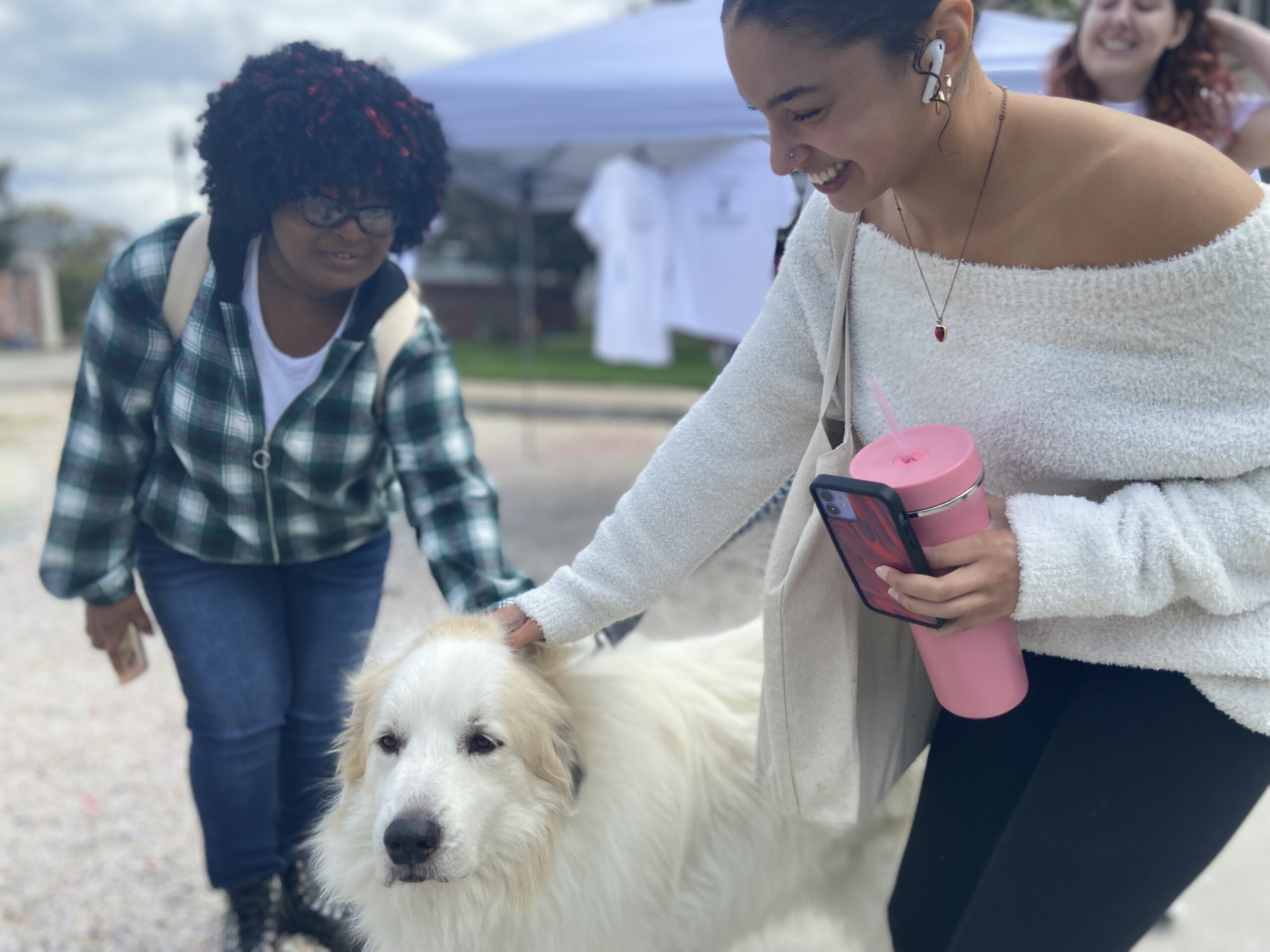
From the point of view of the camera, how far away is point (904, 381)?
57.1 inches

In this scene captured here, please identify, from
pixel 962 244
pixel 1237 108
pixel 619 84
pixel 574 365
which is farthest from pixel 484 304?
pixel 962 244

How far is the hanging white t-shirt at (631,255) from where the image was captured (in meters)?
7.45

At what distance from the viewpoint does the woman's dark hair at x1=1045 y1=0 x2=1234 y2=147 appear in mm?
2736

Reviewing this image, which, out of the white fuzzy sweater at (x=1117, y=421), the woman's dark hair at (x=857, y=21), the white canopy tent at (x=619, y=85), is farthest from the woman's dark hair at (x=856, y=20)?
the white canopy tent at (x=619, y=85)

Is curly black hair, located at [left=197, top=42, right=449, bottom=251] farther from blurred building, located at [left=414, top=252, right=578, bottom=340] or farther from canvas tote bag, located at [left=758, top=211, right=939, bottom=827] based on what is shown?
blurred building, located at [left=414, top=252, right=578, bottom=340]

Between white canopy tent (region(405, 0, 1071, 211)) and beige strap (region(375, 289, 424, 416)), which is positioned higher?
white canopy tent (region(405, 0, 1071, 211))

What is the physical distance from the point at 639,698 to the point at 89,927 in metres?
1.84

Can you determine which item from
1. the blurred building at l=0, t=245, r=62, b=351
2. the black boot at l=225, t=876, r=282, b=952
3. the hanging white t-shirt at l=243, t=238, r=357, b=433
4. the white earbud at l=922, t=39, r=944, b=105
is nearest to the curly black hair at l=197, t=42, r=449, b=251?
the hanging white t-shirt at l=243, t=238, r=357, b=433

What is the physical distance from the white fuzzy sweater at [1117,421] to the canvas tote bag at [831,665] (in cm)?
6

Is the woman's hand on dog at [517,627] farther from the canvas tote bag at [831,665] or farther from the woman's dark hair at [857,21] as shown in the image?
the woman's dark hair at [857,21]

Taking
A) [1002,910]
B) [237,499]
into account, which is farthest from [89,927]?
[1002,910]

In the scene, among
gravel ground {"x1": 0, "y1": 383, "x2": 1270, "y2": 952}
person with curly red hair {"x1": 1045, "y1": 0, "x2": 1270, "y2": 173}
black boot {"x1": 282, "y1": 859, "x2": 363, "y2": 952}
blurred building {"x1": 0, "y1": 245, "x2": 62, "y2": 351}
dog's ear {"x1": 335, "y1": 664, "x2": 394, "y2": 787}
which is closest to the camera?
dog's ear {"x1": 335, "y1": 664, "x2": 394, "y2": 787}

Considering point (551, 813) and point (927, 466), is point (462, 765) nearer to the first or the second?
point (551, 813)

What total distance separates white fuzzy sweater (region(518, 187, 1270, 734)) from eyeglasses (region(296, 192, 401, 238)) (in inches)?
39.4
